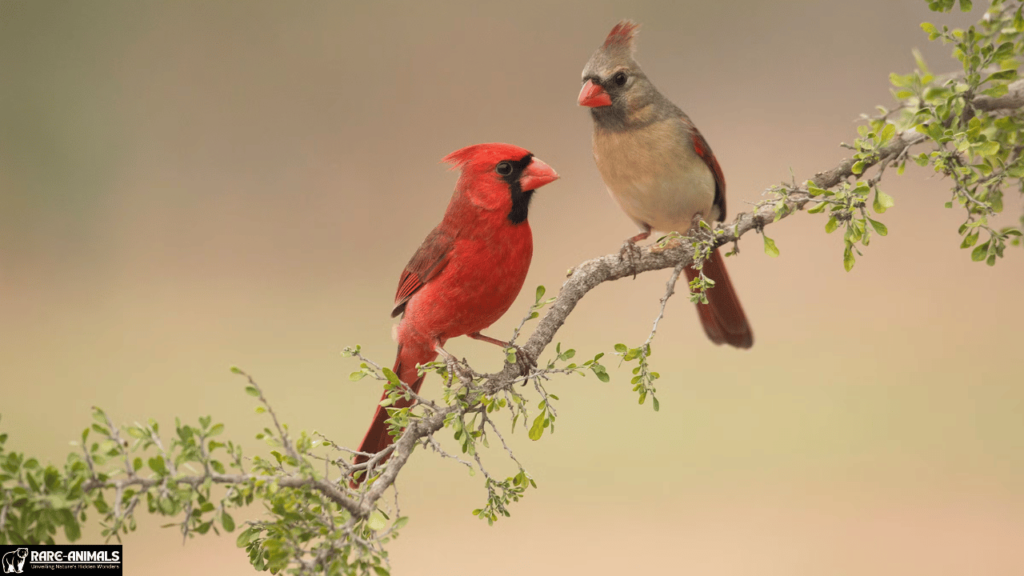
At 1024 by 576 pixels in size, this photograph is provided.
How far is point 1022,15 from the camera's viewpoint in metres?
1.67

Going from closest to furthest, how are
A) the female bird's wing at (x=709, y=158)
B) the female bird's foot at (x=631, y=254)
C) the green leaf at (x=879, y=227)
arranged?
the green leaf at (x=879, y=227), the female bird's foot at (x=631, y=254), the female bird's wing at (x=709, y=158)

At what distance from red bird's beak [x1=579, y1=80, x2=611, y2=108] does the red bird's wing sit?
0.45 meters

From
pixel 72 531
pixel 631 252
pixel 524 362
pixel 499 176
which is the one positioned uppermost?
pixel 631 252

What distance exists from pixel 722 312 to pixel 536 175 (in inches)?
36.1

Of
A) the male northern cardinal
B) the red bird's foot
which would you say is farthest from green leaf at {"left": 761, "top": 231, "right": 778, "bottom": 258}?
the red bird's foot

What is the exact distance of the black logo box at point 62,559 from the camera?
117 cm

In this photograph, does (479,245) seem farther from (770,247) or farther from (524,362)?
(770,247)

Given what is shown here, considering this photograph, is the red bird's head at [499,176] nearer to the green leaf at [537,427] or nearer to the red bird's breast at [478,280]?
the red bird's breast at [478,280]

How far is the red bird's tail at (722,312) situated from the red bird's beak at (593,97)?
1.90 ft

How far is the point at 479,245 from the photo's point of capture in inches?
58.5

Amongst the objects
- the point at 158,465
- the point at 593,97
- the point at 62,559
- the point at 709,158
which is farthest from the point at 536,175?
the point at 62,559

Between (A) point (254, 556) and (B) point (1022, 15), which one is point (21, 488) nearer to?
(A) point (254, 556)

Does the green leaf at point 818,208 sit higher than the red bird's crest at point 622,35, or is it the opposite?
the red bird's crest at point 622,35

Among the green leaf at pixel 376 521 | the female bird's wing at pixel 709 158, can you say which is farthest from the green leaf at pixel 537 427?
the female bird's wing at pixel 709 158
